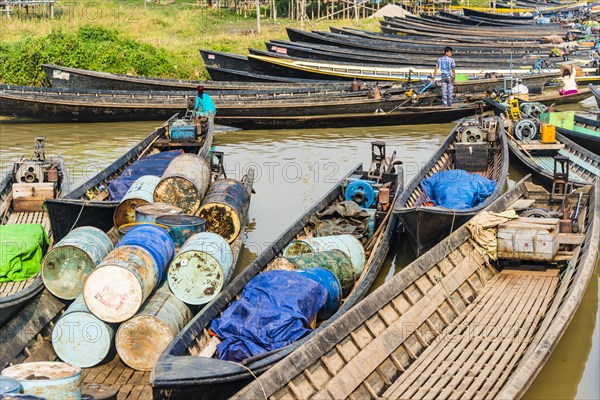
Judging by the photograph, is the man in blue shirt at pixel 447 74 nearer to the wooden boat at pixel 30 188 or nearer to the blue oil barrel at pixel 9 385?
the wooden boat at pixel 30 188

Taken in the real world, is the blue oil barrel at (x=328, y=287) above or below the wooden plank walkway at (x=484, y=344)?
above

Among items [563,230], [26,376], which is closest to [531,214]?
[563,230]

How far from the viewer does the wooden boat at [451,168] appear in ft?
39.9

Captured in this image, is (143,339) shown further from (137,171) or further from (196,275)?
(137,171)

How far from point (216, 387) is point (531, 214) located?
6876mm

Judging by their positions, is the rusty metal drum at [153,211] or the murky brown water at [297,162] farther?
the rusty metal drum at [153,211]

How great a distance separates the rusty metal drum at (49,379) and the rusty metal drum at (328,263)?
3472 millimetres

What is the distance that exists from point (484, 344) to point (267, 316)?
256cm

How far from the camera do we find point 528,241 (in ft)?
38.2

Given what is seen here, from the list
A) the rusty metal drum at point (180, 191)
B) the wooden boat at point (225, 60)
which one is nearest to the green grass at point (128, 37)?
the wooden boat at point (225, 60)

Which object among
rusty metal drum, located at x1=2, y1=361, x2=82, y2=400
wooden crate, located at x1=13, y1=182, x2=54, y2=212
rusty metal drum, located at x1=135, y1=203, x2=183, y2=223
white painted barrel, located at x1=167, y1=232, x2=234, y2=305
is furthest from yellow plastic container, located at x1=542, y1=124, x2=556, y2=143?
rusty metal drum, located at x1=2, y1=361, x2=82, y2=400

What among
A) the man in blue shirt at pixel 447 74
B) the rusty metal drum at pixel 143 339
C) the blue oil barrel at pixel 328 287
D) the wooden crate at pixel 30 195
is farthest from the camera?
the man in blue shirt at pixel 447 74

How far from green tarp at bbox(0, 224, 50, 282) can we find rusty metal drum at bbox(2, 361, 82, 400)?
384cm

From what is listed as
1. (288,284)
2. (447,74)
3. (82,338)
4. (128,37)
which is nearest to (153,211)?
(82,338)
